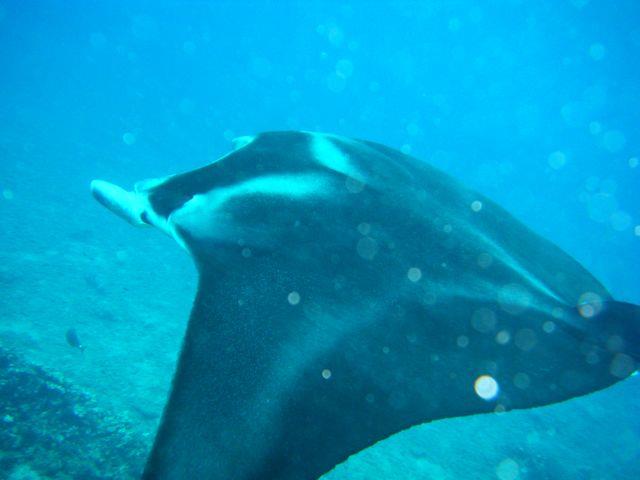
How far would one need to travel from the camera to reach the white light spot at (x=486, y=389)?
1.54m

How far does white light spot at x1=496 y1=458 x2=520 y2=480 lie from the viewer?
8.10m

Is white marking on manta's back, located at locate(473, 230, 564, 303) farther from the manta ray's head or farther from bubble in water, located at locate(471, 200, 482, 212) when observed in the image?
the manta ray's head

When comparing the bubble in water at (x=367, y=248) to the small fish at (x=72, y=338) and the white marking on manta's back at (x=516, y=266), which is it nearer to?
the white marking on manta's back at (x=516, y=266)

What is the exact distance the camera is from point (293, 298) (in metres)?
1.66

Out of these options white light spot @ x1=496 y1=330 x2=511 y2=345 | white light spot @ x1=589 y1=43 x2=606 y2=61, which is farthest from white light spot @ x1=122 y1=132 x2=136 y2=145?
white light spot @ x1=589 y1=43 x2=606 y2=61

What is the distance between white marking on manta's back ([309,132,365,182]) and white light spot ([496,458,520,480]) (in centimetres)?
848

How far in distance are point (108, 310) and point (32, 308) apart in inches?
60.1

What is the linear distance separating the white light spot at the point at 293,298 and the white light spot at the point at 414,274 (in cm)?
54

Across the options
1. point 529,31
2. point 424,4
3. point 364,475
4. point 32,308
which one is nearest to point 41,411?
point 32,308

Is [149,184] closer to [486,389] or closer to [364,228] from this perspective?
[364,228]

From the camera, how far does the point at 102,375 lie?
6.95 m

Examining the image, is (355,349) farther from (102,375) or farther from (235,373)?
(102,375)

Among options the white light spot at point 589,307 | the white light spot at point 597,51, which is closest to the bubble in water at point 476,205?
the white light spot at point 589,307

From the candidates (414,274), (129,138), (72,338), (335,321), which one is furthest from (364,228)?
(129,138)
